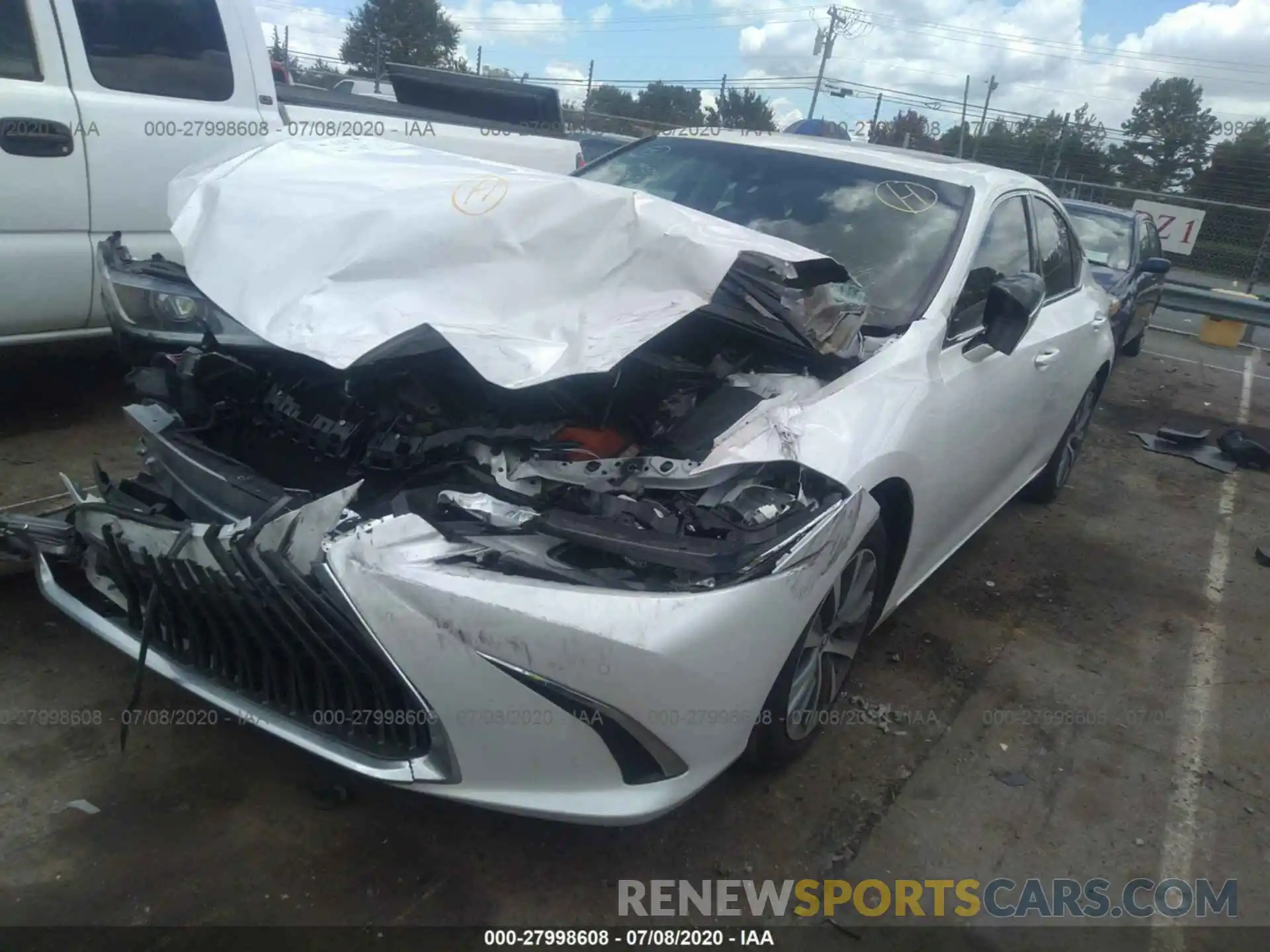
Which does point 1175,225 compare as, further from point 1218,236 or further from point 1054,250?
point 1054,250

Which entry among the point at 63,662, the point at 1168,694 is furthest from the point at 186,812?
the point at 1168,694

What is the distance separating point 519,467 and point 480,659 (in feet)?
1.83

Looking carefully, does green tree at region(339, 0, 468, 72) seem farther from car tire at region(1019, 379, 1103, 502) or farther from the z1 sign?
car tire at region(1019, 379, 1103, 502)

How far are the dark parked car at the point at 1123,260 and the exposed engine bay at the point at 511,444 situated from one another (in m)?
6.24

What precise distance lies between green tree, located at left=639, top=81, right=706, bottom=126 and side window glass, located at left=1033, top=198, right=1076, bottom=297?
28627 mm

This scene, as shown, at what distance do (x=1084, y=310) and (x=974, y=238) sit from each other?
160 centimetres

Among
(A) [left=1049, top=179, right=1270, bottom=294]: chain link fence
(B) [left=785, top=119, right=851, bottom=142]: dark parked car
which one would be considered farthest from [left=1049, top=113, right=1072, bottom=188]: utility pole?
(B) [left=785, top=119, right=851, bottom=142]: dark parked car

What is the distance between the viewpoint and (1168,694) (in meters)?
3.59

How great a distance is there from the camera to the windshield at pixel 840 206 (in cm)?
328

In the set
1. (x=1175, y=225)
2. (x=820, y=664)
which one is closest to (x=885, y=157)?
(x=820, y=664)

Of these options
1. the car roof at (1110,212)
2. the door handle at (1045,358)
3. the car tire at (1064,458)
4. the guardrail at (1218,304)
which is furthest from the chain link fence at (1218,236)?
the door handle at (1045,358)

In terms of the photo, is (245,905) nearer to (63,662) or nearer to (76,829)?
(76,829)

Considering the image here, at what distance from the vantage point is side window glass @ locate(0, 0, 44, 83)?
3922mm

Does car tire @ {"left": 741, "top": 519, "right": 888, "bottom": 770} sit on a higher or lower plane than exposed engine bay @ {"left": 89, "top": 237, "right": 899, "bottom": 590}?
lower
